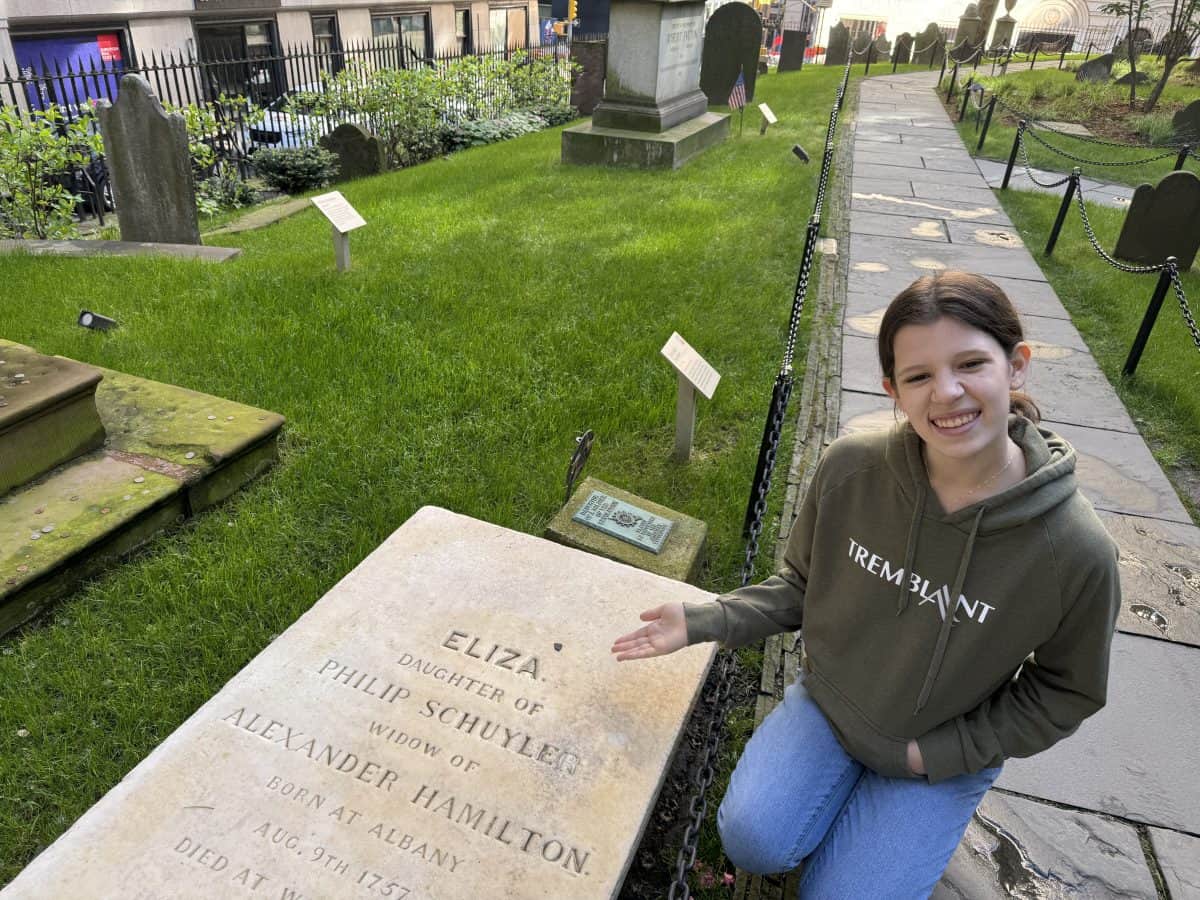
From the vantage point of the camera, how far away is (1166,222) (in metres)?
7.14

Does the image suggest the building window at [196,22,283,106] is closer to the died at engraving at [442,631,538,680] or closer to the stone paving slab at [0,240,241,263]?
the stone paving slab at [0,240,241,263]

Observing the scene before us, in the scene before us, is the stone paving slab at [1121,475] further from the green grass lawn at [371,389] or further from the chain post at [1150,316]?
the green grass lawn at [371,389]

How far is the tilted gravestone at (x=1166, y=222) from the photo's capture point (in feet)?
23.0

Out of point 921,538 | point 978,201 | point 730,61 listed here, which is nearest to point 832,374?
point 921,538

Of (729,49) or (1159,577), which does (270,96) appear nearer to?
(729,49)

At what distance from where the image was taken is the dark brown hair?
1.72 metres

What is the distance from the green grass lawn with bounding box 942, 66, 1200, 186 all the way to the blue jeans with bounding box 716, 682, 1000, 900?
1119 centimetres

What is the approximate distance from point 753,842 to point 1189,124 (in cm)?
1654

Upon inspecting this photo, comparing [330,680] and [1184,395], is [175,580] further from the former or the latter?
[1184,395]

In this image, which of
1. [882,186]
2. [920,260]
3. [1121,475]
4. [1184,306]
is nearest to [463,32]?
[882,186]

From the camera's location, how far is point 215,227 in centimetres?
839

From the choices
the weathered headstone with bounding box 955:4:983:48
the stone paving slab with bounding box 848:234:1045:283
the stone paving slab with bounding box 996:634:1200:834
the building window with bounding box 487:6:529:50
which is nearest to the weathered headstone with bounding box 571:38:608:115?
the stone paving slab with bounding box 848:234:1045:283

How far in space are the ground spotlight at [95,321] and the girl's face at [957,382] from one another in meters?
4.87

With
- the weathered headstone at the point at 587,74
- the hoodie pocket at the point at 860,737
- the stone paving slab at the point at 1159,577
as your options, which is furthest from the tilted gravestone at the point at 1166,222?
the weathered headstone at the point at 587,74
